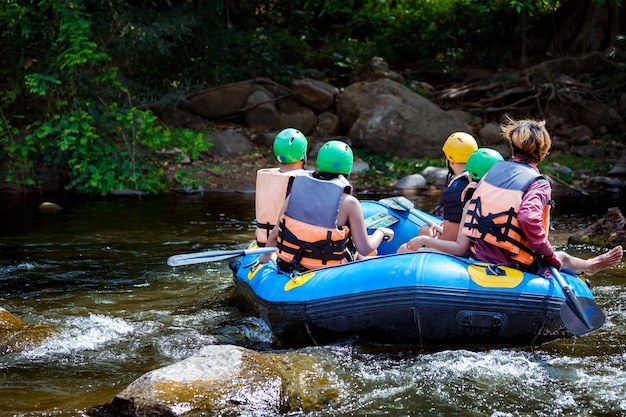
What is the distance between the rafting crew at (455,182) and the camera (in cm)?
533

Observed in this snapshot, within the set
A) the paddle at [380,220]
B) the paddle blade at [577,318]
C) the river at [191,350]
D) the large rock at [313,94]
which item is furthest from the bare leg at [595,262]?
the large rock at [313,94]

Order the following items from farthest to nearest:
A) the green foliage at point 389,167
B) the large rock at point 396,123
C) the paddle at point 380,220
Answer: the large rock at point 396,123 < the green foliage at point 389,167 < the paddle at point 380,220

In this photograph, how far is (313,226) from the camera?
4.91 meters

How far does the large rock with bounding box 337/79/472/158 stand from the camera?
43.7 ft

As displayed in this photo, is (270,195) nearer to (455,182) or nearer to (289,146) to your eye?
(289,146)

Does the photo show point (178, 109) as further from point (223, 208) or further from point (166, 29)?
point (223, 208)

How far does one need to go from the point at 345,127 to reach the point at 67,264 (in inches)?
304

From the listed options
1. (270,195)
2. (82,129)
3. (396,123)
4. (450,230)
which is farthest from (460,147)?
(396,123)

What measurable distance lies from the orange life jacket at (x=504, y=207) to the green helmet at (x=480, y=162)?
36 cm

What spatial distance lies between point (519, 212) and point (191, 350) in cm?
214

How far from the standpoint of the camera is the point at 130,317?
5543mm

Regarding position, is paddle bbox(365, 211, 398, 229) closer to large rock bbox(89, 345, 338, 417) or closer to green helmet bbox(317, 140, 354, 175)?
green helmet bbox(317, 140, 354, 175)

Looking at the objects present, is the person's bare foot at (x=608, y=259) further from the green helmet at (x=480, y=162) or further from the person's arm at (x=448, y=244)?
the green helmet at (x=480, y=162)

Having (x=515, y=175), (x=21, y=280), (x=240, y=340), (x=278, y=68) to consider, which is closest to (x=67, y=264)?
(x=21, y=280)
